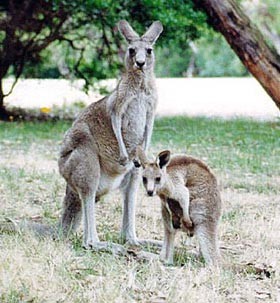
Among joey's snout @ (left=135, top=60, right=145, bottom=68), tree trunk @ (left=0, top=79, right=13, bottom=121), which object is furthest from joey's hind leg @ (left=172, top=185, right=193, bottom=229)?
tree trunk @ (left=0, top=79, right=13, bottom=121)

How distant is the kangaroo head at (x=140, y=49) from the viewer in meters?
4.62

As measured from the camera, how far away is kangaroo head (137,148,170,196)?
3.97 meters

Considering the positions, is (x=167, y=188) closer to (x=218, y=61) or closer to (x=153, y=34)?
(x=153, y=34)

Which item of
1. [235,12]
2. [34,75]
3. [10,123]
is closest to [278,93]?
[235,12]

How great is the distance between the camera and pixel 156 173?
3.99 metres

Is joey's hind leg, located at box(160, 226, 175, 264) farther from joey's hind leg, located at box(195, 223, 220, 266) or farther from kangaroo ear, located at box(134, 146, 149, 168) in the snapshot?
kangaroo ear, located at box(134, 146, 149, 168)

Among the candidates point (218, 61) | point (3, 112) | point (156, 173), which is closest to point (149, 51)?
point (156, 173)

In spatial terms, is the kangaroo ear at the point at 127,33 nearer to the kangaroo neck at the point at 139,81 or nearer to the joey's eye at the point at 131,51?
the joey's eye at the point at 131,51

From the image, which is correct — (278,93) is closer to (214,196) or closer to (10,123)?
(10,123)

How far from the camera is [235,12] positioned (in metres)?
9.54

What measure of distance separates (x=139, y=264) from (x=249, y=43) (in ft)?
19.3

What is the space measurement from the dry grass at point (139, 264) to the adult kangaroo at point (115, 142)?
0.74ft

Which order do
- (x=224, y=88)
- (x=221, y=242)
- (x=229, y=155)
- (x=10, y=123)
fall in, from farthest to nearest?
(x=224, y=88) → (x=10, y=123) → (x=229, y=155) → (x=221, y=242)

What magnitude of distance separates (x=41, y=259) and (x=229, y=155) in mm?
4913
